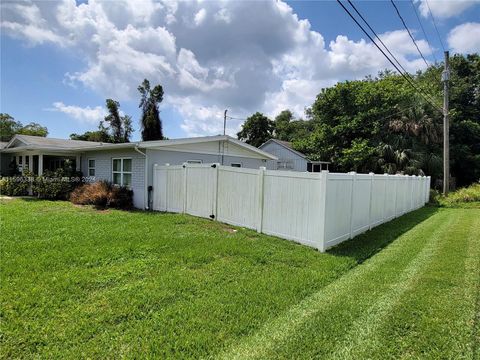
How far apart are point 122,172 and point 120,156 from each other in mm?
773

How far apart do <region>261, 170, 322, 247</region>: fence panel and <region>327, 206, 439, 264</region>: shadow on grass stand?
72 centimetres

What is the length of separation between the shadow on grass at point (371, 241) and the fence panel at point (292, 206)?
2.38ft

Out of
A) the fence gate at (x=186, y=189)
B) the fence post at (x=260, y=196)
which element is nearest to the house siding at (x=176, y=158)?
the fence gate at (x=186, y=189)

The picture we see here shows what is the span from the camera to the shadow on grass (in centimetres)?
660

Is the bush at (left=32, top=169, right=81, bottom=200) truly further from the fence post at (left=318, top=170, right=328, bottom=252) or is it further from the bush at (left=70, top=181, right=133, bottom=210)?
the fence post at (left=318, top=170, right=328, bottom=252)

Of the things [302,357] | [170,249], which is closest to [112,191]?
[170,249]

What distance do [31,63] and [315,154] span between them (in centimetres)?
2073

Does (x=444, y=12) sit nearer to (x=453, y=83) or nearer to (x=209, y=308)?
(x=209, y=308)

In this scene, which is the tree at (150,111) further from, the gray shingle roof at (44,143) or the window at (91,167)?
the window at (91,167)

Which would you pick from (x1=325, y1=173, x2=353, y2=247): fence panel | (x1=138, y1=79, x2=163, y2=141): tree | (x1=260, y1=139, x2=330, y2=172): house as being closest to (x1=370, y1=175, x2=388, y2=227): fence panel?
(x1=325, y1=173, x2=353, y2=247): fence panel

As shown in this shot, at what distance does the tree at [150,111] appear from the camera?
1288 inches

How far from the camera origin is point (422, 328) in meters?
3.39

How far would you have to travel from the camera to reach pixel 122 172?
546 inches

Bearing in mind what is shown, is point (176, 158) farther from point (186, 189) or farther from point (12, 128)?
point (12, 128)
